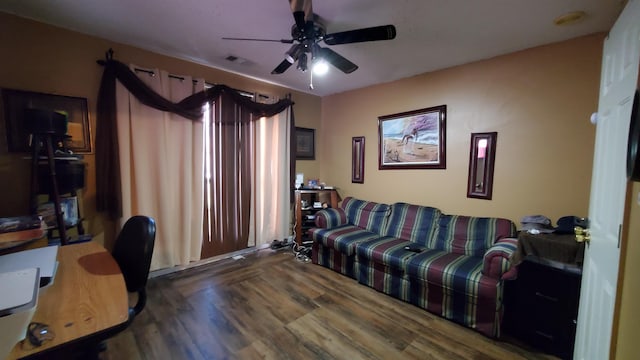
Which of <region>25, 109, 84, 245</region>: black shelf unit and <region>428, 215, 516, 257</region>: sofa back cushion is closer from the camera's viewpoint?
<region>25, 109, 84, 245</region>: black shelf unit

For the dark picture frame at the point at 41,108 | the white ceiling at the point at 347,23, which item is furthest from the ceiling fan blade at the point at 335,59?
the dark picture frame at the point at 41,108

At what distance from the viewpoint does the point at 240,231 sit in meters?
3.43

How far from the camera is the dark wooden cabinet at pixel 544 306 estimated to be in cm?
173

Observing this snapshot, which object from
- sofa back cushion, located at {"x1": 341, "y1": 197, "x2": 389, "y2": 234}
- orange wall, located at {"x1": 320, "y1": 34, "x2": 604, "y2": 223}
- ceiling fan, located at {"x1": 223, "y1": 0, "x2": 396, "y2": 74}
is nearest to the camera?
ceiling fan, located at {"x1": 223, "y1": 0, "x2": 396, "y2": 74}

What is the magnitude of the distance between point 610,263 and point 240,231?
131 inches

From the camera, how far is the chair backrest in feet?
4.46

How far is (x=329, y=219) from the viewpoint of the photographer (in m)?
3.38

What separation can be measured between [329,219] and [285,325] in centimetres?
153

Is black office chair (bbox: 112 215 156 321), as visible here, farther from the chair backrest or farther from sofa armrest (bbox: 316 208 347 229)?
sofa armrest (bbox: 316 208 347 229)

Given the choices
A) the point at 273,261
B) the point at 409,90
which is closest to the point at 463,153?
the point at 409,90

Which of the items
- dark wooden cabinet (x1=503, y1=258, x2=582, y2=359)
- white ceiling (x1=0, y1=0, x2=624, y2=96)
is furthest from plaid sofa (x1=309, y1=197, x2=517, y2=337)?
white ceiling (x1=0, y1=0, x2=624, y2=96)

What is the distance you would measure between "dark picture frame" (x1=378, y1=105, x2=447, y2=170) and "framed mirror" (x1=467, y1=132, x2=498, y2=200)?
30 centimetres

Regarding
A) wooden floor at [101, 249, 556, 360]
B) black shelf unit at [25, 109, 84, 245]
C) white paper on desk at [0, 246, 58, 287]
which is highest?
black shelf unit at [25, 109, 84, 245]

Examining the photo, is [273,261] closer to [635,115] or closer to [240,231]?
[240,231]
